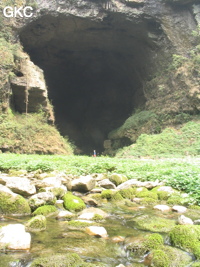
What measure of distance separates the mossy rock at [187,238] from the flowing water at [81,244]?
0.38 ft

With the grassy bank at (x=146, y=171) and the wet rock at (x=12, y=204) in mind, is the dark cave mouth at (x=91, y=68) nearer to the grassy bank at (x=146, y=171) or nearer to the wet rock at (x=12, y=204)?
the grassy bank at (x=146, y=171)

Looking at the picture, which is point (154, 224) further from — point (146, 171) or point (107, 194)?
point (146, 171)

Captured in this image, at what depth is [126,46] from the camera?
24188 mm

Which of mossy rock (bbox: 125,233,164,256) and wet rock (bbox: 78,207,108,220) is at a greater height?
mossy rock (bbox: 125,233,164,256)

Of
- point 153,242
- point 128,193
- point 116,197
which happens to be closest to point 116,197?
point 116,197

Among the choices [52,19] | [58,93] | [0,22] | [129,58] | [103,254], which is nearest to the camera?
[103,254]

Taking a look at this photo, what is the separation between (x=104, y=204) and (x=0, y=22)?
60.5ft

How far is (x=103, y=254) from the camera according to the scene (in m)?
2.20

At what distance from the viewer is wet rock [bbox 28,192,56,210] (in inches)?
138

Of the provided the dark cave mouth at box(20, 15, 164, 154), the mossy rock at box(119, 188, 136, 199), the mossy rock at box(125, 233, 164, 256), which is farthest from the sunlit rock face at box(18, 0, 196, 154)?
the mossy rock at box(125, 233, 164, 256)

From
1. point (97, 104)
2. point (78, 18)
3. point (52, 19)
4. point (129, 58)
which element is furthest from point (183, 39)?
point (97, 104)

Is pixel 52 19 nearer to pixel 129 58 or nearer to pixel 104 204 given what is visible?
pixel 129 58

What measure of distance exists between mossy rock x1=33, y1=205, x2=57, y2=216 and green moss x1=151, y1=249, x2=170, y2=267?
1.69m

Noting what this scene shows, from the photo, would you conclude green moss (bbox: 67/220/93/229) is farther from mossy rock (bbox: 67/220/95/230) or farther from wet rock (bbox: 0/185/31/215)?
wet rock (bbox: 0/185/31/215)
